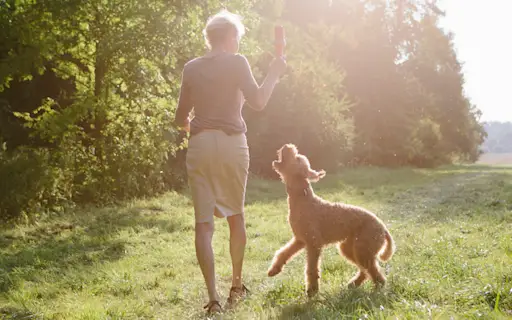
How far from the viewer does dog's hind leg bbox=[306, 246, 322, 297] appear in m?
4.18

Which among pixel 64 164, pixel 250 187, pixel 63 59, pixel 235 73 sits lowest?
pixel 250 187

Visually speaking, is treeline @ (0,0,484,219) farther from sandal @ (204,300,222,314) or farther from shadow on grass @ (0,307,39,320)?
sandal @ (204,300,222,314)

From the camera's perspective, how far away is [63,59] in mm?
12242

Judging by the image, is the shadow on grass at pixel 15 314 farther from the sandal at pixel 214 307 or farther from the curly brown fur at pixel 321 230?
the curly brown fur at pixel 321 230

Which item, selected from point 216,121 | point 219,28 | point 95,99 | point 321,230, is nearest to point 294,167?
point 321,230

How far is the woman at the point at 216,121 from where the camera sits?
4.03 metres

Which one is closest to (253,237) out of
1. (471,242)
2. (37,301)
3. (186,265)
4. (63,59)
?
(186,265)

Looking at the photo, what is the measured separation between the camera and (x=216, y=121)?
160 inches

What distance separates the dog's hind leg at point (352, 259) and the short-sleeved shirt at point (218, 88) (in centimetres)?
150

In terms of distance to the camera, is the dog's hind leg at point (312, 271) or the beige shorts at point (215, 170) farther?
the dog's hind leg at point (312, 271)

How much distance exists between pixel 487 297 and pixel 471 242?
10.1ft

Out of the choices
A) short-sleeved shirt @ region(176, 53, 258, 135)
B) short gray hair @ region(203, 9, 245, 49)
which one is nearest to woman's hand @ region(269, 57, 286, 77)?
short-sleeved shirt @ region(176, 53, 258, 135)

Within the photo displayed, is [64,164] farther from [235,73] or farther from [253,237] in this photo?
[235,73]

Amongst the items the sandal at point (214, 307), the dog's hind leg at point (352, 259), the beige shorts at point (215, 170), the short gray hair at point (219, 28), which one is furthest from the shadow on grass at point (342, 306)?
the short gray hair at point (219, 28)
